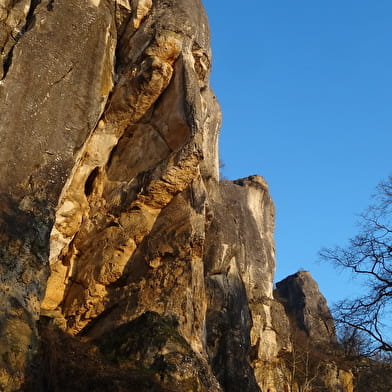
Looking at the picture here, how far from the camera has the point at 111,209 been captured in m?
15.6

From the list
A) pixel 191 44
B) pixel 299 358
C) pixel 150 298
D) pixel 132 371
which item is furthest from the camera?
pixel 299 358

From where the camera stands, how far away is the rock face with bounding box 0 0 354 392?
37.3ft

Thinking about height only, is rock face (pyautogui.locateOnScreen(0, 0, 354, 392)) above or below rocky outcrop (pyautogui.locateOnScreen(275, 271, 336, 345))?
below

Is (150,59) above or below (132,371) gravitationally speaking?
above

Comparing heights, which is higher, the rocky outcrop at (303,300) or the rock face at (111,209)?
the rocky outcrop at (303,300)

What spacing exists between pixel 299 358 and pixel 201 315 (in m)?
13.9

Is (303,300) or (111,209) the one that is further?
(303,300)

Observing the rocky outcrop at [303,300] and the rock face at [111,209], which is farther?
the rocky outcrop at [303,300]

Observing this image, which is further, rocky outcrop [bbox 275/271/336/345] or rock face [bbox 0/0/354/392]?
rocky outcrop [bbox 275/271/336/345]

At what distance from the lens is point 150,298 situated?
1431 centimetres

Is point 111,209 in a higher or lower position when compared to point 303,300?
lower

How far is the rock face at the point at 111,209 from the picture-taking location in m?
11.4

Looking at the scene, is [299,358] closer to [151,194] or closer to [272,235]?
[272,235]

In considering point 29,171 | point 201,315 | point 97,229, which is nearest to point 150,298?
point 201,315
